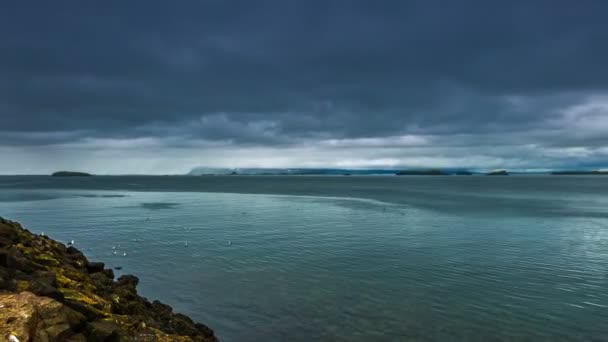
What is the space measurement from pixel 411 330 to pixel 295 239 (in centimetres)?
2629

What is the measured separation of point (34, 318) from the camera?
972 cm

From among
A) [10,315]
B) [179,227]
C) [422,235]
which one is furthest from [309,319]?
[179,227]

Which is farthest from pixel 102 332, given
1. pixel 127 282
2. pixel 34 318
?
pixel 127 282

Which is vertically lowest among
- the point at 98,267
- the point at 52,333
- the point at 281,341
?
the point at 281,341

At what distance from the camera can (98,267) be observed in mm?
25172

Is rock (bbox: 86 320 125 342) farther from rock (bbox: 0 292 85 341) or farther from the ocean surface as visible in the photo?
the ocean surface

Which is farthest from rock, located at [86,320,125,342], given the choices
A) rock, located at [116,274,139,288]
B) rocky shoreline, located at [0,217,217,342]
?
rock, located at [116,274,139,288]

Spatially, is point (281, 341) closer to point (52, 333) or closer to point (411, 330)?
point (411, 330)

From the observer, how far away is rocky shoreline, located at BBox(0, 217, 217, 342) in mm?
9734

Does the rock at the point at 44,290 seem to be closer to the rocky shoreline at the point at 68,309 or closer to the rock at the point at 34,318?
the rocky shoreline at the point at 68,309

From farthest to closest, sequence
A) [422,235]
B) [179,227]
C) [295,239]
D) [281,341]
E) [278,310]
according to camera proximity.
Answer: [179,227]
[422,235]
[295,239]
[278,310]
[281,341]

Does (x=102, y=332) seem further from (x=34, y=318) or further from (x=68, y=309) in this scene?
(x=34, y=318)

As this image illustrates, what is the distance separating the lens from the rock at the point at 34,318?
30.4 feet

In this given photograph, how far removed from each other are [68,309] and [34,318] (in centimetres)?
162
